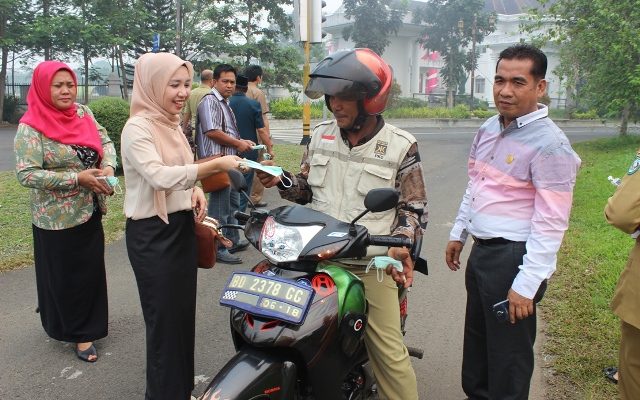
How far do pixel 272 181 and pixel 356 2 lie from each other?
39.9 meters

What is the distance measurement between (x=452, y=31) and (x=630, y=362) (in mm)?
41524

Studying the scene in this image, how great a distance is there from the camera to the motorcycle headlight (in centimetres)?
238

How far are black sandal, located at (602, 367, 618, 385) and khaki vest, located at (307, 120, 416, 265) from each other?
1.91 meters

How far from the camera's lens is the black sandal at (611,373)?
3.54 meters

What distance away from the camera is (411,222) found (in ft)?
8.96

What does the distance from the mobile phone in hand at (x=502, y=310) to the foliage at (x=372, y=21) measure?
3869cm

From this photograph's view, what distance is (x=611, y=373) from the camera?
3.59 metres

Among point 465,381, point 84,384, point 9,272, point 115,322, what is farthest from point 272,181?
point 9,272

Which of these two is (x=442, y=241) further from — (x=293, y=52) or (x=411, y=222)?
(x=293, y=52)

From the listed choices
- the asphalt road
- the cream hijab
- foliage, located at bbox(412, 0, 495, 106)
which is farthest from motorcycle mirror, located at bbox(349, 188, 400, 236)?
foliage, located at bbox(412, 0, 495, 106)

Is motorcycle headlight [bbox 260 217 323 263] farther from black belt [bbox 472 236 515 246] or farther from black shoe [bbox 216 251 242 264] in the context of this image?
black shoe [bbox 216 251 242 264]

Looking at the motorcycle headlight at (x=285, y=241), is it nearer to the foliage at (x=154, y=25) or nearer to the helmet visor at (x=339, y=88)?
the helmet visor at (x=339, y=88)

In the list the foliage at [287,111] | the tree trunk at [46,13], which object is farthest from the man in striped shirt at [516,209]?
the tree trunk at [46,13]

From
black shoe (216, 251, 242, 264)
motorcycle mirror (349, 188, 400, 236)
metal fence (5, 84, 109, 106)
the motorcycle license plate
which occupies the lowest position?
black shoe (216, 251, 242, 264)
